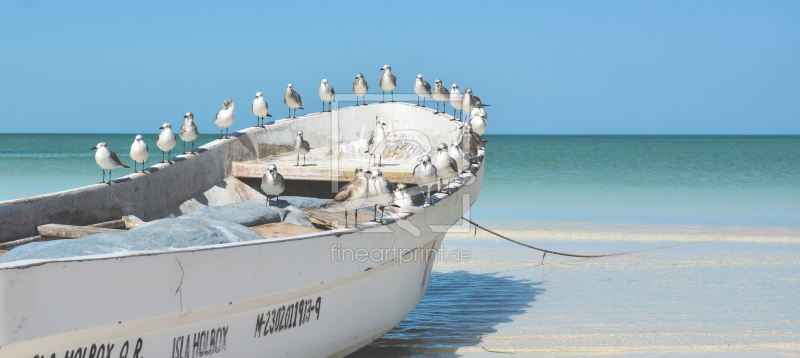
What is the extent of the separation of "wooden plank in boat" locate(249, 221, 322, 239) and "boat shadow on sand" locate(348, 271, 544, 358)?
1.53 metres

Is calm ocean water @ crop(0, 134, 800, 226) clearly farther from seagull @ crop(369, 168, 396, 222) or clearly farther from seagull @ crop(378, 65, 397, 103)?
seagull @ crop(369, 168, 396, 222)

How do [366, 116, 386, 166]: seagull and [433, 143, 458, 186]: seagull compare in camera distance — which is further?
[366, 116, 386, 166]: seagull

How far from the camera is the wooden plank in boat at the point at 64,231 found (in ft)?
18.2

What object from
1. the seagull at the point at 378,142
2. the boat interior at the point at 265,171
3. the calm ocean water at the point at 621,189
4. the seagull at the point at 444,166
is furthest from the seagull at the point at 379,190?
the calm ocean water at the point at 621,189

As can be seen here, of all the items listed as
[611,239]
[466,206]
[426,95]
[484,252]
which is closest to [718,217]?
[611,239]

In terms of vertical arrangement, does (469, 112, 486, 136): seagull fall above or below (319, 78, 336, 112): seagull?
below

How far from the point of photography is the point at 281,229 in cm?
639

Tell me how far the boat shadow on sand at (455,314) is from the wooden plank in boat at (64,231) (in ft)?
9.24

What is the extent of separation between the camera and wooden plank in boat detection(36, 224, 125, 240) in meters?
5.55

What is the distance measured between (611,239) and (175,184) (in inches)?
443

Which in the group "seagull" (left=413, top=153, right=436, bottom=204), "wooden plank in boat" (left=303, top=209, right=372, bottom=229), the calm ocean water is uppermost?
"seagull" (left=413, top=153, right=436, bottom=204)

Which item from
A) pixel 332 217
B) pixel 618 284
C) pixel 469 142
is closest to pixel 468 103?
pixel 469 142

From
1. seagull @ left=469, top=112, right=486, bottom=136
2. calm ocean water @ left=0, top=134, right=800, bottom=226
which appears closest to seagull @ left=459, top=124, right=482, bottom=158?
seagull @ left=469, top=112, right=486, bottom=136

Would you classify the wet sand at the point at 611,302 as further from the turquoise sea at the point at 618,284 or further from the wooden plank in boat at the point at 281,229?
the wooden plank in boat at the point at 281,229
